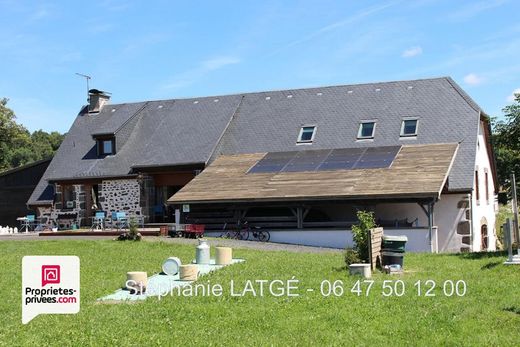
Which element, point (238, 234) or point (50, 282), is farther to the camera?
point (238, 234)

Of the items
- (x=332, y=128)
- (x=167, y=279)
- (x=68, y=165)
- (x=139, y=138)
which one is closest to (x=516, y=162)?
(x=332, y=128)

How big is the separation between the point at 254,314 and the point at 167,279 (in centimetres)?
414

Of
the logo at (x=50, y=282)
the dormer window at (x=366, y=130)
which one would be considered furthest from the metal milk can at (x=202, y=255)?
the dormer window at (x=366, y=130)

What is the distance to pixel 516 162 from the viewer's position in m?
34.9

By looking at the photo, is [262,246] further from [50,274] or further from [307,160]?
[50,274]

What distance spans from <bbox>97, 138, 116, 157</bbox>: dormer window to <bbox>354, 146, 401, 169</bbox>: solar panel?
41.1 feet

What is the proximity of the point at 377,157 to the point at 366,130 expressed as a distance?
10.4 feet

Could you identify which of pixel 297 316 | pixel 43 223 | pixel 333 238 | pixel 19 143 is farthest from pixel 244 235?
pixel 19 143

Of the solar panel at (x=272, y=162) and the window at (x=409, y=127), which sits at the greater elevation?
the window at (x=409, y=127)

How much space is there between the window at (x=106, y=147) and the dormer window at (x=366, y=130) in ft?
38.7

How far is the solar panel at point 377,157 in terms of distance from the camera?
25.1 m

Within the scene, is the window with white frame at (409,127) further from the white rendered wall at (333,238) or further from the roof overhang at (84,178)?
the roof overhang at (84,178)

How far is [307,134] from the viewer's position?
29641 millimetres

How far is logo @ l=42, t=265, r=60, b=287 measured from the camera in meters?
7.13
